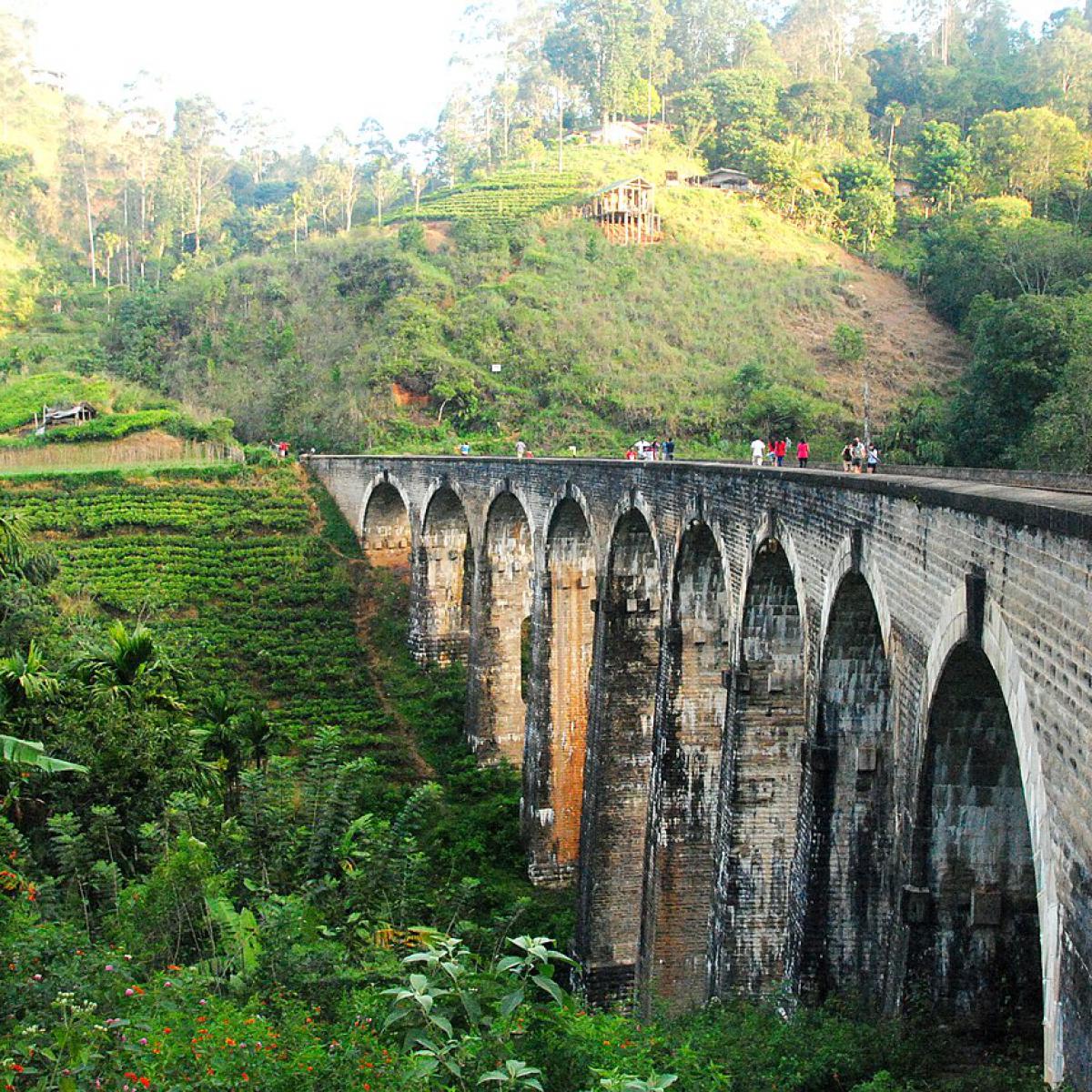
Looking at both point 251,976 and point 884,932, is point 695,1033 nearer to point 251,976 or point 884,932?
point 884,932

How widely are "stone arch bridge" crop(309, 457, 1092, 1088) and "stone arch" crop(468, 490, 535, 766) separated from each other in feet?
0.19

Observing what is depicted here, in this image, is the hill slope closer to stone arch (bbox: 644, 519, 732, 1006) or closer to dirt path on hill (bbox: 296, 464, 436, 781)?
dirt path on hill (bbox: 296, 464, 436, 781)

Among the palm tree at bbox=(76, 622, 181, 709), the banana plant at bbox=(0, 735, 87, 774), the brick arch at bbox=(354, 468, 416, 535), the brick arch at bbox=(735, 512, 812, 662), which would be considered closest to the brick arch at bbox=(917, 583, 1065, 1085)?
the brick arch at bbox=(735, 512, 812, 662)

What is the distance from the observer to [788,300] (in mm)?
54281

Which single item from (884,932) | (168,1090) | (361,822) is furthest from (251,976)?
(884,932)

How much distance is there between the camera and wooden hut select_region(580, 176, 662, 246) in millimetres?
58094

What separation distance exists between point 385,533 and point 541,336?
1470 cm

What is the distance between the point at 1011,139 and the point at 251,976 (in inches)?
2217

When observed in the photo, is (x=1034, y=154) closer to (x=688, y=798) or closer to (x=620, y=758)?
(x=620, y=758)

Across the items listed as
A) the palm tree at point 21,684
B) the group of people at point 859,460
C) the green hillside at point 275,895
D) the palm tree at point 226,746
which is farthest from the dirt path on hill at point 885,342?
the palm tree at point 21,684

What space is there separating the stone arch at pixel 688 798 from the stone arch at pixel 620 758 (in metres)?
2.13

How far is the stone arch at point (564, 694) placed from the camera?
22.6 m

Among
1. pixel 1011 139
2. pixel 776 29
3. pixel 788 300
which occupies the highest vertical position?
pixel 776 29

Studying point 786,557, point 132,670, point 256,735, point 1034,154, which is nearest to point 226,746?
point 256,735
